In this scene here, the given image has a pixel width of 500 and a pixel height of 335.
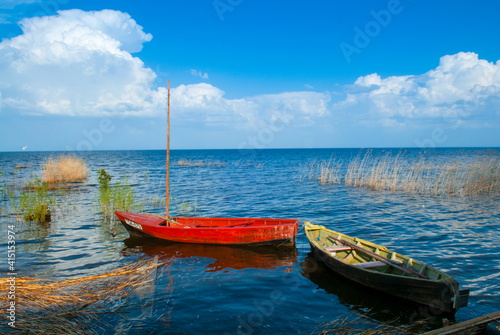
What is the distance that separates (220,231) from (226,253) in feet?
2.52

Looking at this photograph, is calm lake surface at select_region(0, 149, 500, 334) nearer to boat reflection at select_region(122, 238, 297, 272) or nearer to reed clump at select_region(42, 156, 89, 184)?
boat reflection at select_region(122, 238, 297, 272)

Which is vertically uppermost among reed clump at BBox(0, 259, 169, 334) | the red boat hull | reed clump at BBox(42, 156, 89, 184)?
reed clump at BBox(42, 156, 89, 184)

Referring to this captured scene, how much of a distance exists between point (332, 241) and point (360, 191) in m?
13.7

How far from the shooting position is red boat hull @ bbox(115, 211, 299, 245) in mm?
10789

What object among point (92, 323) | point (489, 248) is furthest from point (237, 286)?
point (489, 248)

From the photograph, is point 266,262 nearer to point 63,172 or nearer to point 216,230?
point 216,230

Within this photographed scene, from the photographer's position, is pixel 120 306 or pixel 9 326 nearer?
pixel 9 326

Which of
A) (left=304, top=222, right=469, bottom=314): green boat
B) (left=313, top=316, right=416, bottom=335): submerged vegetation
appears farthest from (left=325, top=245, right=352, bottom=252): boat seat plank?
(left=313, top=316, right=416, bottom=335): submerged vegetation

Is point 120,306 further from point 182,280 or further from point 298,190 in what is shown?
point 298,190

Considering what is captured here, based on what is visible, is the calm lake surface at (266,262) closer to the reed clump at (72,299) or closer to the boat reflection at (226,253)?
the boat reflection at (226,253)

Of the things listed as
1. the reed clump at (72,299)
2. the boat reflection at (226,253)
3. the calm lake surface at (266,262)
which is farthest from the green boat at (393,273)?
the reed clump at (72,299)

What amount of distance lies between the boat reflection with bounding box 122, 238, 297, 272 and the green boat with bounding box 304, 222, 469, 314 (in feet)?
3.77

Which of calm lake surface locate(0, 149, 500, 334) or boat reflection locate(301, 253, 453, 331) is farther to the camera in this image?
calm lake surface locate(0, 149, 500, 334)

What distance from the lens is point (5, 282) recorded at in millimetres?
7164
